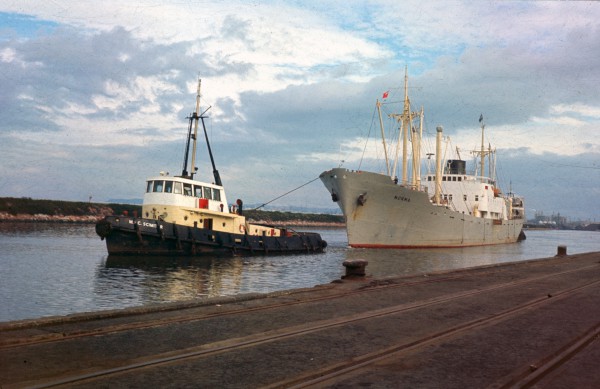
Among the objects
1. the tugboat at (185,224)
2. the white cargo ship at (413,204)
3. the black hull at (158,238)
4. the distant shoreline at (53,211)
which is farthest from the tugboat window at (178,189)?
the distant shoreline at (53,211)

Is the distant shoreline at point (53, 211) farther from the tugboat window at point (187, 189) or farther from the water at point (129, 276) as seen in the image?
the tugboat window at point (187, 189)

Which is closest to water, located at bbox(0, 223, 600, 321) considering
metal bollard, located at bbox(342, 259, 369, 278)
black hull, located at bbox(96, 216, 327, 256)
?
black hull, located at bbox(96, 216, 327, 256)

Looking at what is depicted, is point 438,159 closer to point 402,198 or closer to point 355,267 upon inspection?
point 402,198

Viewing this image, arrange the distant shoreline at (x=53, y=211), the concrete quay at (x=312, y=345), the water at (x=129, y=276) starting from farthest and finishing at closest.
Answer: the distant shoreline at (x=53, y=211) < the water at (x=129, y=276) < the concrete quay at (x=312, y=345)

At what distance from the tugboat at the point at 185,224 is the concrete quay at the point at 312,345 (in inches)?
825

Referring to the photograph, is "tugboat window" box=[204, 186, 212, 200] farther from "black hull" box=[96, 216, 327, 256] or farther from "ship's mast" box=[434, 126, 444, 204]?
"ship's mast" box=[434, 126, 444, 204]

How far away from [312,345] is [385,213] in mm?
39084

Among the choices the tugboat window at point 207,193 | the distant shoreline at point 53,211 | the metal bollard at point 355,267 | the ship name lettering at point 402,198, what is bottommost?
the metal bollard at point 355,267

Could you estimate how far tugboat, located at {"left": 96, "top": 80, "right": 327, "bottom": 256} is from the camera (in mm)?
31734

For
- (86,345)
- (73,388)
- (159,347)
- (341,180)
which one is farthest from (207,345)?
(341,180)

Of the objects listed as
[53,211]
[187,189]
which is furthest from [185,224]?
[53,211]

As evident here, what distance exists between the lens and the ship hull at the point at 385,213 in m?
44.3

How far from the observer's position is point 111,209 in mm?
92812

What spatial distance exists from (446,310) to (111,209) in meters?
A: 89.2
